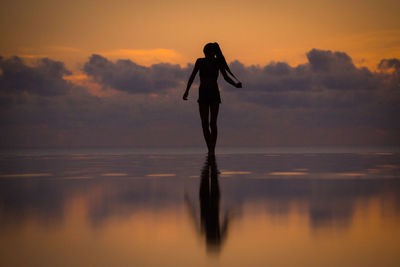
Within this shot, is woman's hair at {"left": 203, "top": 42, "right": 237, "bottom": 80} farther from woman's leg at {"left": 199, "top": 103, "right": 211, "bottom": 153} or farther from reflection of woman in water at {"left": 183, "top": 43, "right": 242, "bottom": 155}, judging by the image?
woman's leg at {"left": 199, "top": 103, "right": 211, "bottom": 153}

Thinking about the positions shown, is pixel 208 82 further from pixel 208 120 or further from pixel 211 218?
pixel 211 218

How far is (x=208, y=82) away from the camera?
1343 centimetres

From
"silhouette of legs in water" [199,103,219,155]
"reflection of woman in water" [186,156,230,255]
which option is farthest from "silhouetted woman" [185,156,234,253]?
"silhouette of legs in water" [199,103,219,155]

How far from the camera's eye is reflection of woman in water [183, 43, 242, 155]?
13.4 meters

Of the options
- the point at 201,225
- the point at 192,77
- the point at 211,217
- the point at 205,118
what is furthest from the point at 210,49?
the point at 201,225

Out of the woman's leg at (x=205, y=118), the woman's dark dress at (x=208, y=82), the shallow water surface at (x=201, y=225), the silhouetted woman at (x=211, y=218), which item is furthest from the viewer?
the woman's leg at (x=205, y=118)

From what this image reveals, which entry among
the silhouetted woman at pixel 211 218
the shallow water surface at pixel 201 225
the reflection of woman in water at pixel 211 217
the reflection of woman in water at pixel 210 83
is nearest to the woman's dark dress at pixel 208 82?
the reflection of woman in water at pixel 210 83

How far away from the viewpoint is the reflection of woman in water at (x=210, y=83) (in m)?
13.4

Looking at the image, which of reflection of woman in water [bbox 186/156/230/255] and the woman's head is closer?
reflection of woman in water [bbox 186/156/230/255]

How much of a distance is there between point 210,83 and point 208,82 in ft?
0.19

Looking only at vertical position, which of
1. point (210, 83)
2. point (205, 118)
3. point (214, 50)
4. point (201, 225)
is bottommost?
point (201, 225)

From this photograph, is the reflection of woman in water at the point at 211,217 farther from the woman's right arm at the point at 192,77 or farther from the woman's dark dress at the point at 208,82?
the woman's right arm at the point at 192,77

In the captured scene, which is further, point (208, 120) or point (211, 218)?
point (208, 120)

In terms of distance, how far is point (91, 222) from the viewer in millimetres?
4195
